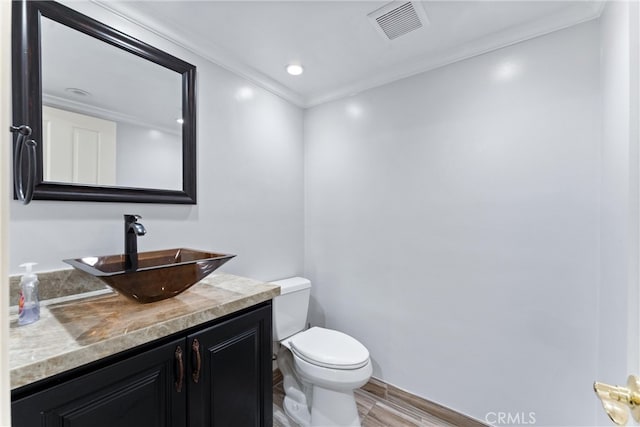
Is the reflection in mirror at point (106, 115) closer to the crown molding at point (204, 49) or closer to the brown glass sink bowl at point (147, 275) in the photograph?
the crown molding at point (204, 49)

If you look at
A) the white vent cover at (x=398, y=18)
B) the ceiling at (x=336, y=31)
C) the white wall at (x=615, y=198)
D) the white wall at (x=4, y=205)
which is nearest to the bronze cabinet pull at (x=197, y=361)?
the white wall at (x=4, y=205)

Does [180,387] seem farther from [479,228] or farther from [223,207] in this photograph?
[479,228]

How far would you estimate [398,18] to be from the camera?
1.45 m

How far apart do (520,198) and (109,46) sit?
7.11 ft

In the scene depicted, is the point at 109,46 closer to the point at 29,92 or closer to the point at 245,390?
the point at 29,92

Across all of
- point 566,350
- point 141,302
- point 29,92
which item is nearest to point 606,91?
point 566,350

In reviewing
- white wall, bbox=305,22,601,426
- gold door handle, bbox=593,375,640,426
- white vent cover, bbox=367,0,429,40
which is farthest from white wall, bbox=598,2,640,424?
white vent cover, bbox=367,0,429,40

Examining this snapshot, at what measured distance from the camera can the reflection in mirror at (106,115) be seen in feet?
3.81

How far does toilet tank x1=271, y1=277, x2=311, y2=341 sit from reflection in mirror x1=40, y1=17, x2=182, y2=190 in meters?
0.95

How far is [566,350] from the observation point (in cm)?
141

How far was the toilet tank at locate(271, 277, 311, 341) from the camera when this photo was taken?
1.86 meters

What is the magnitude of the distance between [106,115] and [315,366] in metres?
1.65

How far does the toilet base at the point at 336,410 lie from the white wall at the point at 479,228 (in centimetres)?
45

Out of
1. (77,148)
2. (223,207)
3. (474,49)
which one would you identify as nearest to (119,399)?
(77,148)
